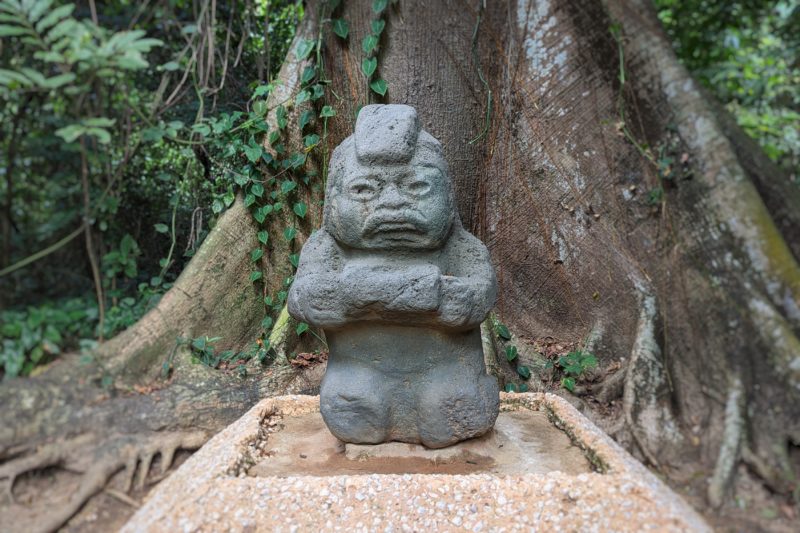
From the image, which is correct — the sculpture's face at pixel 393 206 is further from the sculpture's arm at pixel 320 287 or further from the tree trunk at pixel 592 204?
the tree trunk at pixel 592 204

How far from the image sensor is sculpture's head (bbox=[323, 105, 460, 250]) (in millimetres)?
2436

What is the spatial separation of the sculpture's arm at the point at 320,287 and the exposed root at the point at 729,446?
193cm

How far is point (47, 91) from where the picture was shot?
187 cm

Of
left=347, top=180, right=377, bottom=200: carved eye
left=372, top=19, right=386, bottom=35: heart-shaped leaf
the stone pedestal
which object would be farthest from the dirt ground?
left=372, top=19, right=386, bottom=35: heart-shaped leaf

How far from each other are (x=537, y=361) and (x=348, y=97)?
2.31 metres

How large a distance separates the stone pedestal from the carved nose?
1161mm

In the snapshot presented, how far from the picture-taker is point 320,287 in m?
2.49

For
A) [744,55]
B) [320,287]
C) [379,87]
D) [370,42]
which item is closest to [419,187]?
[320,287]

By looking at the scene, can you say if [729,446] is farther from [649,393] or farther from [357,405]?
[357,405]

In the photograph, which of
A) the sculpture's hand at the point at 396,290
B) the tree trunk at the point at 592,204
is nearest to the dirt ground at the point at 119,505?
the tree trunk at the point at 592,204

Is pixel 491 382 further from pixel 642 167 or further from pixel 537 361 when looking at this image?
pixel 642 167

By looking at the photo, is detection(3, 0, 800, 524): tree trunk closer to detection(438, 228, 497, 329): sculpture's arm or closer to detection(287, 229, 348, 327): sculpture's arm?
detection(287, 229, 348, 327): sculpture's arm

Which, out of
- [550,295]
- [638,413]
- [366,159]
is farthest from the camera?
[550,295]

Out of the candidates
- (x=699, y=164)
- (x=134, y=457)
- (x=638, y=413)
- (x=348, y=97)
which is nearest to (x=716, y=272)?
(x=699, y=164)
